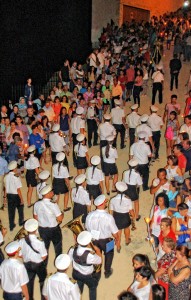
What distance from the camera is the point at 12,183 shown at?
8.09 meters

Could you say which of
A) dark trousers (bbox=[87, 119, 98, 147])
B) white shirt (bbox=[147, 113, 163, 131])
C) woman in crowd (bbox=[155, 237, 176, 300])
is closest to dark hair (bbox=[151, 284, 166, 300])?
woman in crowd (bbox=[155, 237, 176, 300])

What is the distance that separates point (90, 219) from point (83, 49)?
15.6m

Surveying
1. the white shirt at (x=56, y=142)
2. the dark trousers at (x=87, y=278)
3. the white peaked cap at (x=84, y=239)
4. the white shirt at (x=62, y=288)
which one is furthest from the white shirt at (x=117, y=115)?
the white shirt at (x=62, y=288)

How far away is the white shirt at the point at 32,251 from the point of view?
610cm

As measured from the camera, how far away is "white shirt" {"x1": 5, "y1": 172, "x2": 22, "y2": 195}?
26.5 feet

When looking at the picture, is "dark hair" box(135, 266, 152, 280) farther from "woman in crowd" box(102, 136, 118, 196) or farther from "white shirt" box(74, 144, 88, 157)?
"white shirt" box(74, 144, 88, 157)

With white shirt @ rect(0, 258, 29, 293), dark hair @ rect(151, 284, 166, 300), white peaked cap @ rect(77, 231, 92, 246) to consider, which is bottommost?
white shirt @ rect(0, 258, 29, 293)

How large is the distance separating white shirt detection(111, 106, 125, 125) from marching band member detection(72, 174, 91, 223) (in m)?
3.82

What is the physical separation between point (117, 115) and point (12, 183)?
3.98 meters

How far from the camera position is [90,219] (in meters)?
6.76

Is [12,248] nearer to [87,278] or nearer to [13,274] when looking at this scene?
[13,274]

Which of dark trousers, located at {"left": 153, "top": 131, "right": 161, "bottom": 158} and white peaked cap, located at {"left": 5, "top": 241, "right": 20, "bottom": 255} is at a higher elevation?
dark trousers, located at {"left": 153, "top": 131, "right": 161, "bottom": 158}

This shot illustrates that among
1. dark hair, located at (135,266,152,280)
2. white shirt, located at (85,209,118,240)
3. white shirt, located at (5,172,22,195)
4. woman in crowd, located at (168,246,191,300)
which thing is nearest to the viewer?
dark hair, located at (135,266,152,280)

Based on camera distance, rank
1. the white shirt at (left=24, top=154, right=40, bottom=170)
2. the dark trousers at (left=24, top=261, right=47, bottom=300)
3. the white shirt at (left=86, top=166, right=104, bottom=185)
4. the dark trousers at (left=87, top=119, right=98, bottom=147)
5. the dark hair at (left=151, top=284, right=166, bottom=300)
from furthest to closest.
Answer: the dark trousers at (left=87, top=119, right=98, bottom=147), the white shirt at (left=24, top=154, right=40, bottom=170), the white shirt at (left=86, top=166, right=104, bottom=185), the dark trousers at (left=24, top=261, right=47, bottom=300), the dark hair at (left=151, top=284, right=166, bottom=300)
